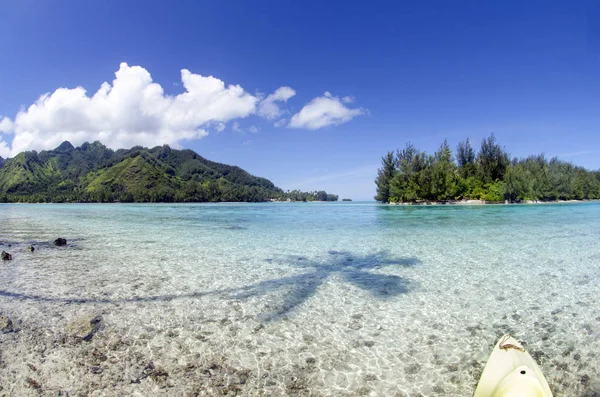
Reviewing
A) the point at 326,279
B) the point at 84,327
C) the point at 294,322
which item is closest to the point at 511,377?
the point at 294,322

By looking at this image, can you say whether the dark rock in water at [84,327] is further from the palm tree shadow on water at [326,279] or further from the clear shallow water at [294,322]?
the palm tree shadow on water at [326,279]

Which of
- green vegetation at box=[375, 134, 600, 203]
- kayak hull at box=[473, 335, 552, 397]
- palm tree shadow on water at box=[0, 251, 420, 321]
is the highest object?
green vegetation at box=[375, 134, 600, 203]

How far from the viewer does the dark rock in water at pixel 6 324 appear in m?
6.72

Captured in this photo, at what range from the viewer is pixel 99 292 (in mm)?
9391

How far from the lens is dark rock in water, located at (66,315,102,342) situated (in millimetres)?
6504

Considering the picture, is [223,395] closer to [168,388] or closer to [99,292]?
[168,388]

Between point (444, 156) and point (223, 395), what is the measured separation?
4489 inches

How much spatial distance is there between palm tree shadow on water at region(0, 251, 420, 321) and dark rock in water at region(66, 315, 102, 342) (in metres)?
1.18

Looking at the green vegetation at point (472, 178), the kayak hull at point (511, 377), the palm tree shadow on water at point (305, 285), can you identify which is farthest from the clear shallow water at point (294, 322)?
the green vegetation at point (472, 178)

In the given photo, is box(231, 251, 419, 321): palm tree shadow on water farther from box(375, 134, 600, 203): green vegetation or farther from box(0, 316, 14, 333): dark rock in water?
box(375, 134, 600, 203): green vegetation

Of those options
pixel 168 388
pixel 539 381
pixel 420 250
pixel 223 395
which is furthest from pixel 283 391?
pixel 420 250

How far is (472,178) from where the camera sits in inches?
4072

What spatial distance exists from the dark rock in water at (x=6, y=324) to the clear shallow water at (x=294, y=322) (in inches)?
6.0

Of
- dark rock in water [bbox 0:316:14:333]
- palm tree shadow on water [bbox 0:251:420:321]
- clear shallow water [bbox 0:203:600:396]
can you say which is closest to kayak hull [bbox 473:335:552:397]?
clear shallow water [bbox 0:203:600:396]
